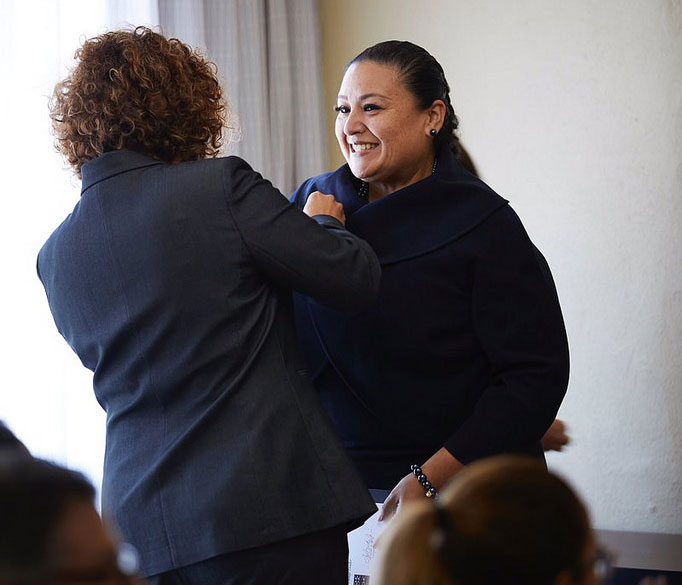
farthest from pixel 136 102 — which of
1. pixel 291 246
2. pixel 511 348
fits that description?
pixel 511 348

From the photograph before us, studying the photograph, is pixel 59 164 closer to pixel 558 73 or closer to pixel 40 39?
pixel 40 39

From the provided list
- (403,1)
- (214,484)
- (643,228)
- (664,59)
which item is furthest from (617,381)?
(214,484)

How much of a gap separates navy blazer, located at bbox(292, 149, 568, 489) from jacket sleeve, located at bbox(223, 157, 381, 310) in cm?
37

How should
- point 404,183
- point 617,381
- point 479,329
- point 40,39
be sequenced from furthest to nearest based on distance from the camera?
point 617,381
point 40,39
point 404,183
point 479,329

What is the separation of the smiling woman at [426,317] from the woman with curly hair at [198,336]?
0.33 metres

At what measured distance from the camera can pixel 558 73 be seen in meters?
3.13

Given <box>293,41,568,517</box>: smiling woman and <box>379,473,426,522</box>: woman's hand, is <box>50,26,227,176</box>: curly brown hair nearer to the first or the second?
<box>293,41,568,517</box>: smiling woman

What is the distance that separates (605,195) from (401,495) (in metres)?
1.32

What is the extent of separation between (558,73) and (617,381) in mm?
859

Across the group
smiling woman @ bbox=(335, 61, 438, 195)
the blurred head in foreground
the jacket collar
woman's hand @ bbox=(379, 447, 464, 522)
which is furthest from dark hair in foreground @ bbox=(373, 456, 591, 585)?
smiling woman @ bbox=(335, 61, 438, 195)

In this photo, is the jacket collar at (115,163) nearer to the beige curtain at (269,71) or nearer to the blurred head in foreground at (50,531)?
the blurred head in foreground at (50,531)

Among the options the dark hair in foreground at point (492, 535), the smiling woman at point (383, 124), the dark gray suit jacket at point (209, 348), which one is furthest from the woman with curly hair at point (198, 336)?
the dark hair in foreground at point (492, 535)

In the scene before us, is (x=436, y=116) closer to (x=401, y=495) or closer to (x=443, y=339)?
(x=443, y=339)

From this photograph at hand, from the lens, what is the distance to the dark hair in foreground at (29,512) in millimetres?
746
